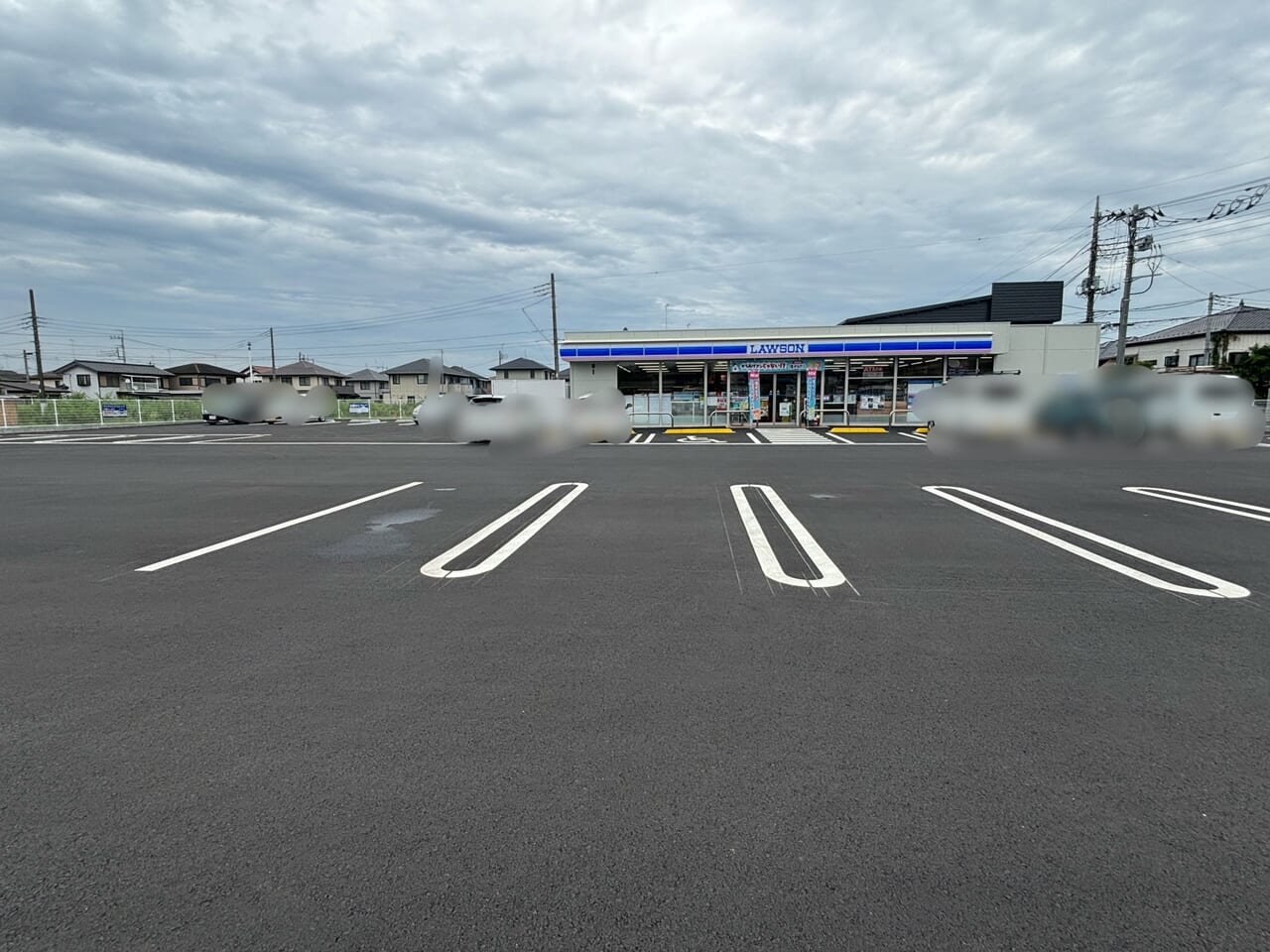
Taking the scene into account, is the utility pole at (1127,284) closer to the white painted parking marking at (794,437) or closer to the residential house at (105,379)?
the white painted parking marking at (794,437)

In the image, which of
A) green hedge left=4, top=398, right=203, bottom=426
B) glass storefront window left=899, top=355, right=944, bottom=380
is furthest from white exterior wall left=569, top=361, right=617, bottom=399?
green hedge left=4, top=398, right=203, bottom=426

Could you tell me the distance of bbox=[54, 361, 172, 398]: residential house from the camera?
63375mm

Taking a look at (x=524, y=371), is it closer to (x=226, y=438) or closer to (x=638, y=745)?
(x=226, y=438)

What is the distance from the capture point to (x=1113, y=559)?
5406 millimetres

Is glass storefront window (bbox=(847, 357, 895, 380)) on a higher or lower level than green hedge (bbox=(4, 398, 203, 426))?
higher

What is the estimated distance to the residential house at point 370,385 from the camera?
80688 millimetres

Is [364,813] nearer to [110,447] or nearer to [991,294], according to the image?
[110,447]

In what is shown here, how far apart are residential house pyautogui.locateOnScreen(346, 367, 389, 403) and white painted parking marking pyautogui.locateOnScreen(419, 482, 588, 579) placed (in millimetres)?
78849

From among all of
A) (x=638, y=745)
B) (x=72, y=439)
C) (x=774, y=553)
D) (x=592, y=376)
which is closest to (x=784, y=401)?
(x=592, y=376)

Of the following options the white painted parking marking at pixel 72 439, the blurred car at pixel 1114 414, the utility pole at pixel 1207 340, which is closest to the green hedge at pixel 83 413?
the white painted parking marking at pixel 72 439

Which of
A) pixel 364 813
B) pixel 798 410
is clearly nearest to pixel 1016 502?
pixel 364 813

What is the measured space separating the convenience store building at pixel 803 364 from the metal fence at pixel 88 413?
2501 centimetres

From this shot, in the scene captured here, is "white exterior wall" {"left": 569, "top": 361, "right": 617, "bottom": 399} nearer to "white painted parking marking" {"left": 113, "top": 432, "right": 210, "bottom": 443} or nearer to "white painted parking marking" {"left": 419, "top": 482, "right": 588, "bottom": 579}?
"white painted parking marking" {"left": 113, "top": 432, "right": 210, "bottom": 443}

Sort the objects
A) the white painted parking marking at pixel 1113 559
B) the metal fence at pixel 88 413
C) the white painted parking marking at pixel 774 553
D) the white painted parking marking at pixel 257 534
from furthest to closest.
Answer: the metal fence at pixel 88 413 < the white painted parking marking at pixel 257 534 < the white painted parking marking at pixel 774 553 < the white painted parking marking at pixel 1113 559
